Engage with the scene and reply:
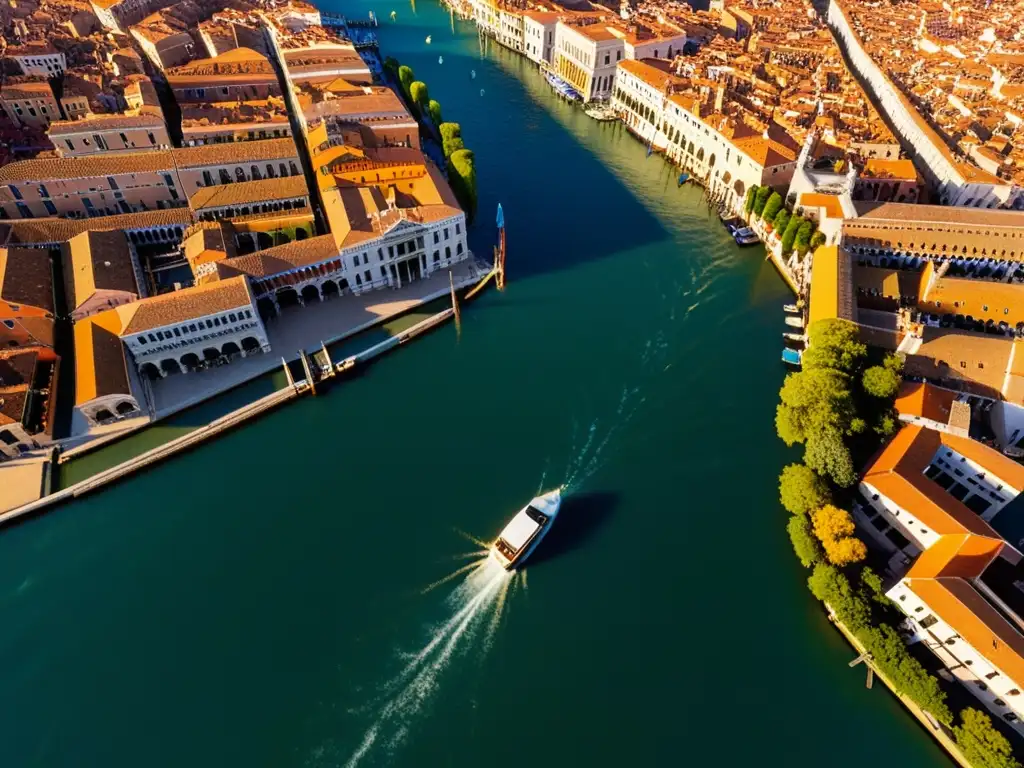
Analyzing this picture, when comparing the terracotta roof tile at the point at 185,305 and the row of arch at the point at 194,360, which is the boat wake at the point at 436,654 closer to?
the row of arch at the point at 194,360

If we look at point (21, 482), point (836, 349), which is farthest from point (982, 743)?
point (21, 482)

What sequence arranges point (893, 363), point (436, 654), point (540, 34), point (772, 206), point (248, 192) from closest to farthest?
1. point (436, 654)
2. point (893, 363)
3. point (248, 192)
4. point (772, 206)
5. point (540, 34)

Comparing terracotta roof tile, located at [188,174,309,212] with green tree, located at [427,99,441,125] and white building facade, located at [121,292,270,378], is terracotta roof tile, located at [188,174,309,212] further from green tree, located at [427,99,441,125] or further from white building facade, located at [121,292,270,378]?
green tree, located at [427,99,441,125]

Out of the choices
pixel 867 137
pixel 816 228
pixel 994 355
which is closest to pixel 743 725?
pixel 994 355

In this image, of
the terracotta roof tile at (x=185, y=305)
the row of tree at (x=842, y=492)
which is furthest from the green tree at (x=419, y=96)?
the row of tree at (x=842, y=492)

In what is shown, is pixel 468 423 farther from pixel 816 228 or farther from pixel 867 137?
pixel 867 137

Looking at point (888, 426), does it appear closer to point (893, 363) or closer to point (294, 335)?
point (893, 363)
